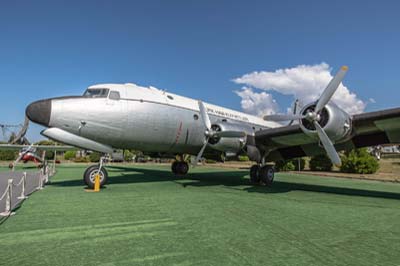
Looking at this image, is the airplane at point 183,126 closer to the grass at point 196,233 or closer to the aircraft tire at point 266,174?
the aircraft tire at point 266,174

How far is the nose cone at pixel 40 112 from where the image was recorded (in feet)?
29.5

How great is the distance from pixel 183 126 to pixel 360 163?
18782mm

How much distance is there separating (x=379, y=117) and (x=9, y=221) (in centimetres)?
996

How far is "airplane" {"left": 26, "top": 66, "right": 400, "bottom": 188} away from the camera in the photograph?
29.9ft

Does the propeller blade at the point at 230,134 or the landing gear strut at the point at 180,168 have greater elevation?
the propeller blade at the point at 230,134

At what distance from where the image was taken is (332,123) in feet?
29.6

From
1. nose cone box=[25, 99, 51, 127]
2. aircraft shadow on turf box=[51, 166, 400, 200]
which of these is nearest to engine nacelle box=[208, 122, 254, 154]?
aircraft shadow on turf box=[51, 166, 400, 200]

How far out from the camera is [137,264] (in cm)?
337

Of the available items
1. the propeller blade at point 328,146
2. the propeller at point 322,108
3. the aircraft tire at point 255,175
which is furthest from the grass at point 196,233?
the aircraft tire at point 255,175

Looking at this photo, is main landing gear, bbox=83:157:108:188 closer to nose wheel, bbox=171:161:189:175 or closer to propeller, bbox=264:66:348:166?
propeller, bbox=264:66:348:166

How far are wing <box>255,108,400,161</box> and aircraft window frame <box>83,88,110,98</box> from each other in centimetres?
635

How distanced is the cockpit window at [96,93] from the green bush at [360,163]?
2216cm

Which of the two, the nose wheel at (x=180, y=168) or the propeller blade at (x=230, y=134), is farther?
the nose wheel at (x=180, y=168)

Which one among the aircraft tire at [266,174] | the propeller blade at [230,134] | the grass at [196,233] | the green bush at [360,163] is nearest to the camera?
the grass at [196,233]
